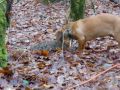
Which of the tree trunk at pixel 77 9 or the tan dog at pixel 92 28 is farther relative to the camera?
the tree trunk at pixel 77 9

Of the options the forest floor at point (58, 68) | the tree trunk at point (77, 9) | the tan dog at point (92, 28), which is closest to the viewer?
the forest floor at point (58, 68)

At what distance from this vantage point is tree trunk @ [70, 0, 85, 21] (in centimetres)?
1127

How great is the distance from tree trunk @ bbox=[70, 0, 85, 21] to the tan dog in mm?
1212

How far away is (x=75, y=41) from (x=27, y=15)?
27.1 feet

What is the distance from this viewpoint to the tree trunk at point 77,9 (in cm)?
1127

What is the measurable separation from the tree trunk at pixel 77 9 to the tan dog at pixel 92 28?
3.98ft

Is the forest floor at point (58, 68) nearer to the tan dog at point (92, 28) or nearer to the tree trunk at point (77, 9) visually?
the tan dog at point (92, 28)

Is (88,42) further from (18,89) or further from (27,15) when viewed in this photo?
(27,15)

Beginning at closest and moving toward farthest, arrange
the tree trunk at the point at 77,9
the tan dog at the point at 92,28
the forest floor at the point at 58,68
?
the forest floor at the point at 58,68 < the tan dog at the point at 92,28 < the tree trunk at the point at 77,9

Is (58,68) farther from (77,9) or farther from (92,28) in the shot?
(77,9)

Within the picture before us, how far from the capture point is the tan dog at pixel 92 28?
9594mm

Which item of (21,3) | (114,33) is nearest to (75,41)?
(114,33)

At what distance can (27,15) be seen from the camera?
19078 millimetres

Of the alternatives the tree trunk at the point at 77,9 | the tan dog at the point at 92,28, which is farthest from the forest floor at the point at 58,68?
the tree trunk at the point at 77,9
